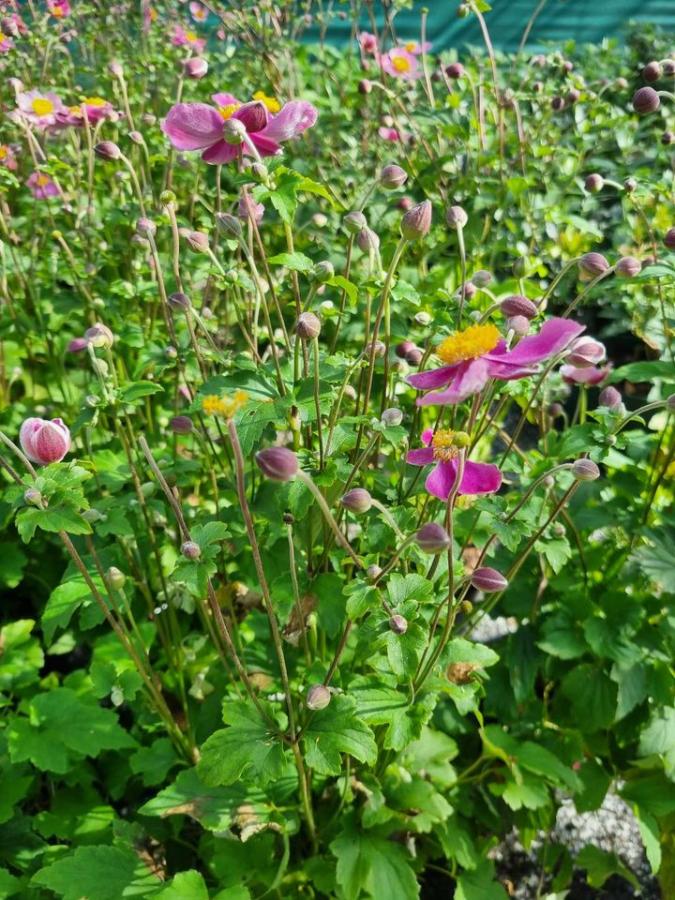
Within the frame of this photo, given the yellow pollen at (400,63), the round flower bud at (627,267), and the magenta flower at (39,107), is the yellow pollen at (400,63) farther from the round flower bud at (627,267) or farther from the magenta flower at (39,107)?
the round flower bud at (627,267)

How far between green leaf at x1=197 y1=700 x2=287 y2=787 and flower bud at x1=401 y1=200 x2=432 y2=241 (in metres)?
0.74

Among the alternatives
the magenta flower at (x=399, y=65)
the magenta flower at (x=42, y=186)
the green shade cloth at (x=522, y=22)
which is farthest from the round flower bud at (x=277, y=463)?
the green shade cloth at (x=522, y=22)

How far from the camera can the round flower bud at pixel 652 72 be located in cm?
153

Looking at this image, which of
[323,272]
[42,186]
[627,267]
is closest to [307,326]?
[323,272]

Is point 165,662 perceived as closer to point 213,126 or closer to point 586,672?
point 586,672

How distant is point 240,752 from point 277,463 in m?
0.48

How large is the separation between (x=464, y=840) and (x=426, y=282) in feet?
4.35

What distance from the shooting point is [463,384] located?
82cm

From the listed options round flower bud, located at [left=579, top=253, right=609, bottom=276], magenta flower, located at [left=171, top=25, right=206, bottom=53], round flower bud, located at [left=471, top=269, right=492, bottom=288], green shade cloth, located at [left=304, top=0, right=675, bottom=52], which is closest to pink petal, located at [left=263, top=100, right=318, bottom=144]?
round flower bud, located at [left=471, top=269, right=492, bottom=288]

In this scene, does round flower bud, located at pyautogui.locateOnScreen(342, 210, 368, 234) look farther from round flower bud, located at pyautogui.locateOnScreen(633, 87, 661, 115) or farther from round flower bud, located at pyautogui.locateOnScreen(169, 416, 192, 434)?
round flower bud, located at pyautogui.locateOnScreen(633, 87, 661, 115)

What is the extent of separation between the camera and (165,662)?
1.63 meters

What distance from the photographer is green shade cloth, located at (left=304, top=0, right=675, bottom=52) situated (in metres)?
5.86

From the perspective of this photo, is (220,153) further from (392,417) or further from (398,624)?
(398,624)

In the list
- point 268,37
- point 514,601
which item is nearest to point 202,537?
point 514,601
